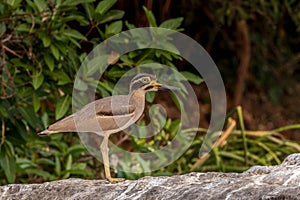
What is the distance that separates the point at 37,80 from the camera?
16.3 ft

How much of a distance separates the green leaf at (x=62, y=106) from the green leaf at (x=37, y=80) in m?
0.20

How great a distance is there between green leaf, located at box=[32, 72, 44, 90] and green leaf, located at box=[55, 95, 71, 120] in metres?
0.20

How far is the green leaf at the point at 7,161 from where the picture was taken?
5.30 meters

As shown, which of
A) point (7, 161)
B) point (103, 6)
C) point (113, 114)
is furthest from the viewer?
point (7, 161)

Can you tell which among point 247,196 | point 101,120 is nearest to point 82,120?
→ point 101,120

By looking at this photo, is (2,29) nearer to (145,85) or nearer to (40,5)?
(40,5)

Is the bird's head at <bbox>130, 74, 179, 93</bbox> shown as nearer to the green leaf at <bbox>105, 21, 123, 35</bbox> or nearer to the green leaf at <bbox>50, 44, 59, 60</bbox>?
the green leaf at <bbox>50, 44, 59, 60</bbox>

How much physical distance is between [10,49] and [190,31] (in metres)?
4.48

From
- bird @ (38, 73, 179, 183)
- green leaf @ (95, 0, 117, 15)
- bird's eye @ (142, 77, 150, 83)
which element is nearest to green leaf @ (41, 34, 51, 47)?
green leaf @ (95, 0, 117, 15)

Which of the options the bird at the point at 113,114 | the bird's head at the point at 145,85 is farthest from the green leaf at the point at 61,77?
the bird's head at the point at 145,85

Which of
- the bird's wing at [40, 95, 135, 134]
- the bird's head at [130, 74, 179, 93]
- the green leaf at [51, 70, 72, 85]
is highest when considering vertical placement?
the bird's head at [130, 74, 179, 93]

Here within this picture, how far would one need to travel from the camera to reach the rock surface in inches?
117

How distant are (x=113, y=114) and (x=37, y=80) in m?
1.49

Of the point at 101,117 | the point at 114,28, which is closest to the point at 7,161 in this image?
the point at 114,28
